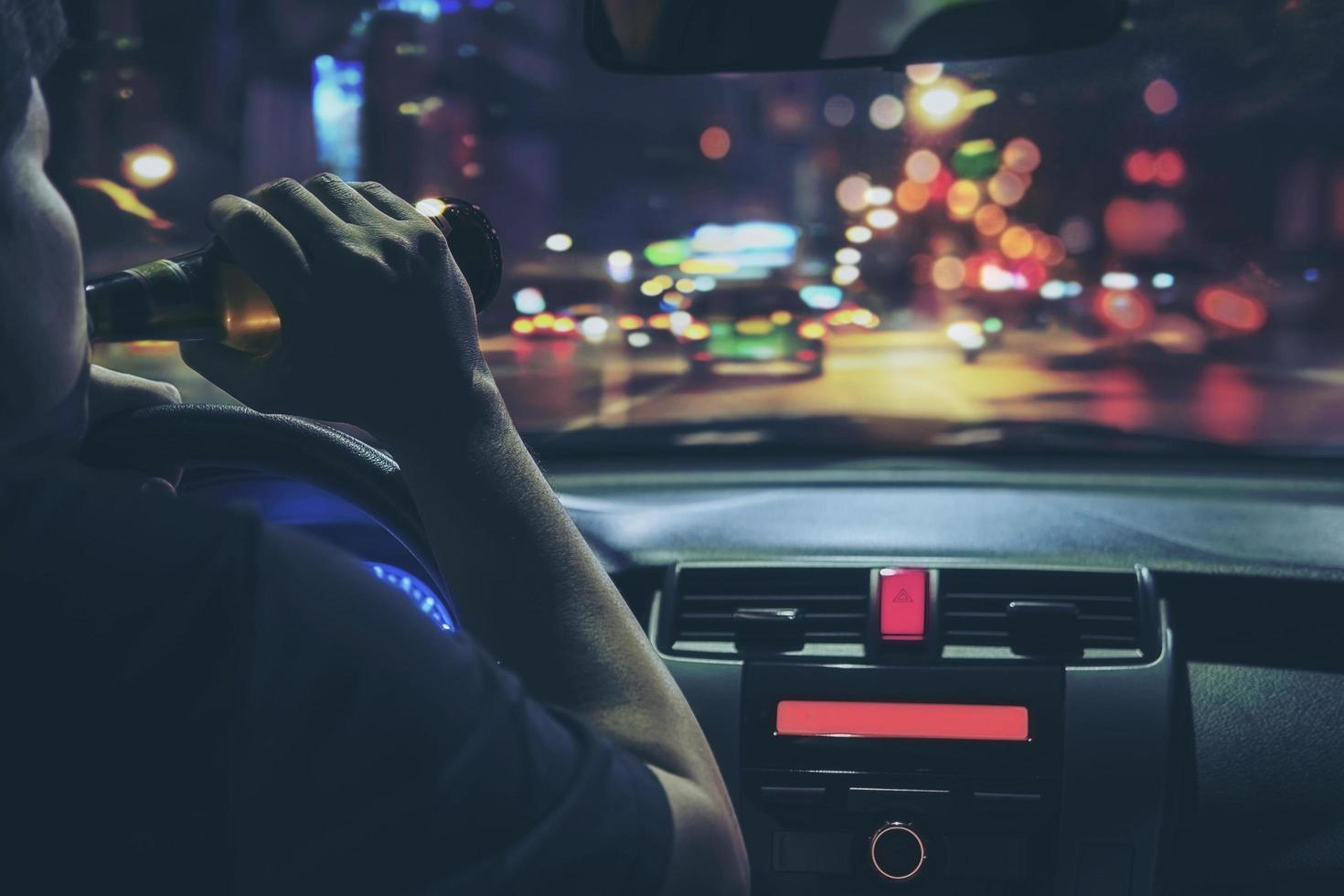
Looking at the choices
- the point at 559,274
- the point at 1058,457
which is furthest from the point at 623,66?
the point at 559,274

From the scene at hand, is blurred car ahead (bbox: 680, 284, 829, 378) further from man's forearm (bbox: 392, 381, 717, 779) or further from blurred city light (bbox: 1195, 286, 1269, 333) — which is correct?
man's forearm (bbox: 392, 381, 717, 779)

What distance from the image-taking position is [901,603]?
10.2ft

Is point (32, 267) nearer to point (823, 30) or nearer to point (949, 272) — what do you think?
point (823, 30)

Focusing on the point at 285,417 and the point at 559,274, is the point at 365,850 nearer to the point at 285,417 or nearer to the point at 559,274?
the point at 285,417

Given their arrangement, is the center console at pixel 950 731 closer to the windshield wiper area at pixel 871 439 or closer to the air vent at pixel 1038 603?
the air vent at pixel 1038 603

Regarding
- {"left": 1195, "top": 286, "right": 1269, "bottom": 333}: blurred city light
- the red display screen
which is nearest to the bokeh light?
{"left": 1195, "top": 286, "right": 1269, "bottom": 333}: blurred city light

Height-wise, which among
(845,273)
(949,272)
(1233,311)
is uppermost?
(1233,311)

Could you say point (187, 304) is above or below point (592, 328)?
above

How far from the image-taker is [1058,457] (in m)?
4.28

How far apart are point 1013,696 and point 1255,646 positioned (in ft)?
2.15

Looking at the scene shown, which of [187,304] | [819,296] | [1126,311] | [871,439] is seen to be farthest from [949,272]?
[187,304]

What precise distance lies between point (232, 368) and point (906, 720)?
190 centimetres

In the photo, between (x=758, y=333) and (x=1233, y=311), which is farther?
(x=1233, y=311)

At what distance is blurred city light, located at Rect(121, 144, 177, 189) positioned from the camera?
8.82m
